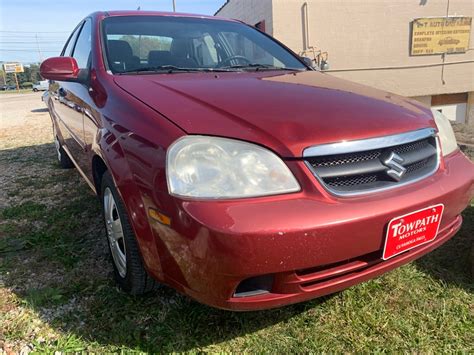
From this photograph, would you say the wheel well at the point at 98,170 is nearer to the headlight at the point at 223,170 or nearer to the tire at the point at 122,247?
the tire at the point at 122,247

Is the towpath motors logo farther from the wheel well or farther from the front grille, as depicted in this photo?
the wheel well

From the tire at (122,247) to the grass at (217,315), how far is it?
112mm

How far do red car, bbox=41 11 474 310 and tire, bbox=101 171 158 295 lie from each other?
1cm

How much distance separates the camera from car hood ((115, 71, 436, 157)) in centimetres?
141

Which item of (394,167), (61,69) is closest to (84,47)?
(61,69)

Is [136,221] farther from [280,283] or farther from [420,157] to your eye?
[420,157]

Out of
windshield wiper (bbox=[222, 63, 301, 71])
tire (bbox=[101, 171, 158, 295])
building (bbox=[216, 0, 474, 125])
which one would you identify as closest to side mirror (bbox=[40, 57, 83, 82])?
tire (bbox=[101, 171, 158, 295])

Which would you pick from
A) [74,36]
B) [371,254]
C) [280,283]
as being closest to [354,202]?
[371,254]

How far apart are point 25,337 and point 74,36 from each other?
8.83ft

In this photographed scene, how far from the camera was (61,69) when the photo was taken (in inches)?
95.1

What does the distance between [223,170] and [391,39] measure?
32.9ft

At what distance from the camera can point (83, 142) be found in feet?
7.90

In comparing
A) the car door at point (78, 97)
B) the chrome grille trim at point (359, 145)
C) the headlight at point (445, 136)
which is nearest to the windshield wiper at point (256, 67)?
the car door at point (78, 97)

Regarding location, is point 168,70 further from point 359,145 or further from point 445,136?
point 445,136
